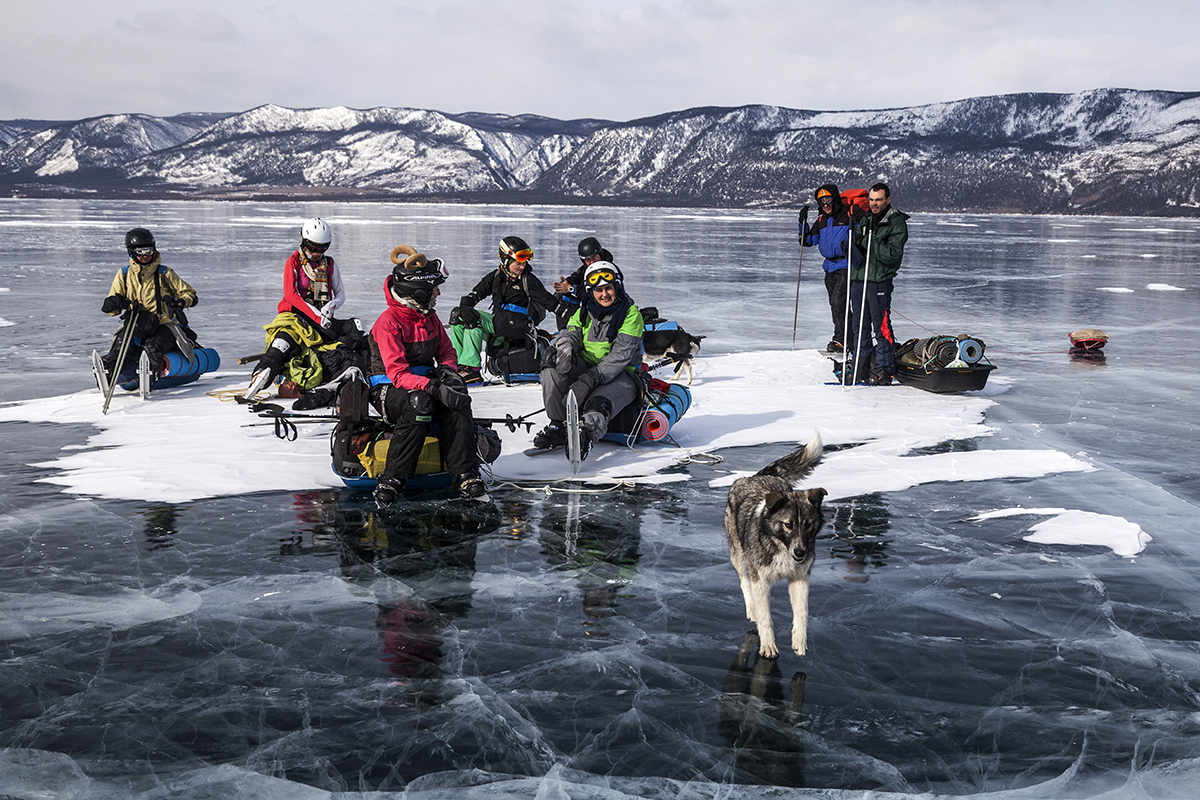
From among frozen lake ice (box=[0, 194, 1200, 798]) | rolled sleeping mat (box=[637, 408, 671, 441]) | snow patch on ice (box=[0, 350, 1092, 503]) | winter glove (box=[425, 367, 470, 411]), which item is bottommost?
frozen lake ice (box=[0, 194, 1200, 798])

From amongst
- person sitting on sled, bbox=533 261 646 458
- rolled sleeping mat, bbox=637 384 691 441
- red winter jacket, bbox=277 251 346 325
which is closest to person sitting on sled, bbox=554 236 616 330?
rolled sleeping mat, bbox=637 384 691 441

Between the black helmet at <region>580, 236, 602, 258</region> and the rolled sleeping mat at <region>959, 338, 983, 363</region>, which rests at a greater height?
the black helmet at <region>580, 236, 602, 258</region>

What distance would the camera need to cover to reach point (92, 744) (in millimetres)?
3504

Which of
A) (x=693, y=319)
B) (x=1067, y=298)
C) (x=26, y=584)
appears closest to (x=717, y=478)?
(x=26, y=584)

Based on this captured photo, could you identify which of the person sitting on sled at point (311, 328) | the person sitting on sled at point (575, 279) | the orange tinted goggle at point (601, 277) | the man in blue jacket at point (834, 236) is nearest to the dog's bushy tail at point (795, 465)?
the orange tinted goggle at point (601, 277)

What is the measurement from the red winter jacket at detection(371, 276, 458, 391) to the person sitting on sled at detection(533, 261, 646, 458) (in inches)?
43.8

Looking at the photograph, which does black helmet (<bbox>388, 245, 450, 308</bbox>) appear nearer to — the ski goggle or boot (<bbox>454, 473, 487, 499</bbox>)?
boot (<bbox>454, 473, 487, 499</bbox>)

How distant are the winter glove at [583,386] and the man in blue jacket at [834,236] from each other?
16.4ft

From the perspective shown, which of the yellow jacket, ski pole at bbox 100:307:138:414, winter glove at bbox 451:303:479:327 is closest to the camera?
ski pole at bbox 100:307:138:414

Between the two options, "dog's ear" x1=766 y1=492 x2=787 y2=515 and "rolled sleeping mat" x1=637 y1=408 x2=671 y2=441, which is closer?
"dog's ear" x1=766 y1=492 x2=787 y2=515

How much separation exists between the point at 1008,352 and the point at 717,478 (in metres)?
8.30

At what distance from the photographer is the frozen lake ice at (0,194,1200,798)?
3459 mm

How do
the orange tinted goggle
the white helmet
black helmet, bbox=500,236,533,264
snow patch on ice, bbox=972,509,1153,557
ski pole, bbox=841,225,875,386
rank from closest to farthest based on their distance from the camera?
snow patch on ice, bbox=972,509,1153,557 → the orange tinted goggle → the white helmet → ski pole, bbox=841,225,875,386 → black helmet, bbox=500,236,533,264

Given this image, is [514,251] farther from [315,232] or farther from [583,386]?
[583,386]
